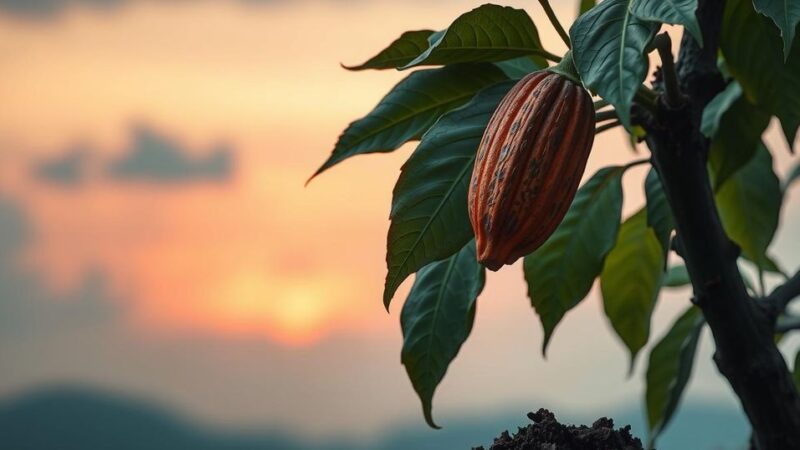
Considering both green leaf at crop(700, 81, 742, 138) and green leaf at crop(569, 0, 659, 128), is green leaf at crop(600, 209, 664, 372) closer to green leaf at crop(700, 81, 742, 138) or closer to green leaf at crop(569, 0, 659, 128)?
green leaf at crop(700, 81, 742, 138)

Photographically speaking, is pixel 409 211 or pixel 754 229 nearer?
pixel 409 211

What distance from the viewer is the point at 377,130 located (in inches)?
38.9

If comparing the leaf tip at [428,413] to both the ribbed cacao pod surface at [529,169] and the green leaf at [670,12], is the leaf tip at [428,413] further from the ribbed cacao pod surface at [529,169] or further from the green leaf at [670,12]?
the green leaf at [670,12]

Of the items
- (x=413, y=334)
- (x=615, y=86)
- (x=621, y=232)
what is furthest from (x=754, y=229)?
(x=615, y=86)

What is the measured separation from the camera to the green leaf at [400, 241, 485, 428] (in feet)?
3.30

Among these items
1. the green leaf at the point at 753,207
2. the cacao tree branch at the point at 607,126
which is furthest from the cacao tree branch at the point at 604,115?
the green leaf at the point at 753,207

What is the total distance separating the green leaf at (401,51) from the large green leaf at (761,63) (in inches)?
11.2

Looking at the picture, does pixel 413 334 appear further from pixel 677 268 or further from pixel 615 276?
pixel 677 268

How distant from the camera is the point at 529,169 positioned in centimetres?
77

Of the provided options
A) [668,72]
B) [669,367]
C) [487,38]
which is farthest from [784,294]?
[487,38]

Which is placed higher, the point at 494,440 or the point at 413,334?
the point at 413,334

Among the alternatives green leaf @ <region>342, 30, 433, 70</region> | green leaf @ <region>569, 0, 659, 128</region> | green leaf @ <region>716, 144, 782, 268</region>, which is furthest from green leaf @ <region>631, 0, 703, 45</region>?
green leaf @ <region>716, 144, 782, 268</region>

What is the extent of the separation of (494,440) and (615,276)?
0.39 metres

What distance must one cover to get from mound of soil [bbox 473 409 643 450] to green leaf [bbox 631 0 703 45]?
0.32 metres
